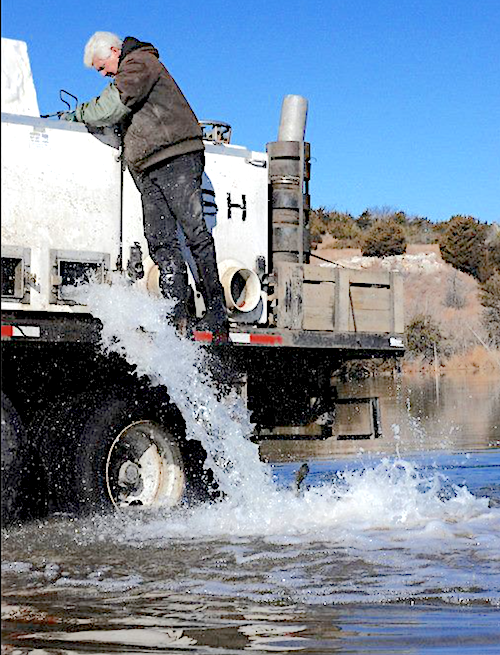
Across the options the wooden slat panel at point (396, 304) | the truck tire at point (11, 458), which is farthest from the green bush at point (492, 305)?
the truck tire at point (11, 458)

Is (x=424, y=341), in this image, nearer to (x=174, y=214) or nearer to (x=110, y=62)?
(x=174, y=214)

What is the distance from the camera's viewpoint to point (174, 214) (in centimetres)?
846

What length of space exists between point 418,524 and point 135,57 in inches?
146

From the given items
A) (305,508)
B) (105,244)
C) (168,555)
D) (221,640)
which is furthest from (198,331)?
(221,640)

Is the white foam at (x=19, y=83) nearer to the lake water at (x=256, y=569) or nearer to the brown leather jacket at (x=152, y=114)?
the brown leather jacket at (x=152, y=114)

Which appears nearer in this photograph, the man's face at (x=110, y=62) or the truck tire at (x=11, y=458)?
the truck tire at (x=11, y=458)

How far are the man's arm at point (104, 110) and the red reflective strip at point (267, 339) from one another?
1.83 meters

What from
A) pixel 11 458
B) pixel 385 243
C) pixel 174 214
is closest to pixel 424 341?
pixel 385 243

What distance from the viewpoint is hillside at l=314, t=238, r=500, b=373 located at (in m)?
49.4

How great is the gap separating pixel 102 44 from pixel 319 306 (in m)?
2.59

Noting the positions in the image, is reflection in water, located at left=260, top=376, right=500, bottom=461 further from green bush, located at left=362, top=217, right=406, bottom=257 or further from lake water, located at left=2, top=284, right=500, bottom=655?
green bush, located at left=362, top=217, right=406, bottom=257

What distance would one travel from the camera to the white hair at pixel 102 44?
8445 millimetres

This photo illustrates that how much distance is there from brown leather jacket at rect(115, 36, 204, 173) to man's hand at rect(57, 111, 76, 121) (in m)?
0.42

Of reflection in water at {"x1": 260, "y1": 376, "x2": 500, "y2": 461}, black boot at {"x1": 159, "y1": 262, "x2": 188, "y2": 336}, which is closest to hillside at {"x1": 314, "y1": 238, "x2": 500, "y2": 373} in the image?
reflection in water at {"x1": 260, "y1": 376, "x2": 500, "y2": 461}
